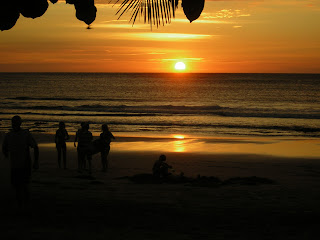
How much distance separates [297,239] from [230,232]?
97cm

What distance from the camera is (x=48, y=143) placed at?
77.3 feet

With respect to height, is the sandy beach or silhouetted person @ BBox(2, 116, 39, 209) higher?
silhouetted person @ BBox(2, 116, 39, 209)

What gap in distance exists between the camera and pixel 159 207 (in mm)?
9500

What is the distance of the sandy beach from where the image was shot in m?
7.79

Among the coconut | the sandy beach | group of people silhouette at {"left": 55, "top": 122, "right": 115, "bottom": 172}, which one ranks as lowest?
the sandy beach

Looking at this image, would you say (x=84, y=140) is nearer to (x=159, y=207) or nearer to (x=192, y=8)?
(x=159, y=207)

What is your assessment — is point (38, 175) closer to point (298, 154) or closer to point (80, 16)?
point (298, 154)

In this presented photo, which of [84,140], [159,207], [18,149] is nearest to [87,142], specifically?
[84,140]

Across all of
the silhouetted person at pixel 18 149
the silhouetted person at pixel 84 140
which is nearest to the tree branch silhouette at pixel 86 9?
the silhouetted person at pixel 18 149

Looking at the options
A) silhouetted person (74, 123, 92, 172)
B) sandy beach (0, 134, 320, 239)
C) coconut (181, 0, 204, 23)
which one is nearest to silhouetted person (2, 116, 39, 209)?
sandy beach (0, 134, 320, 239)

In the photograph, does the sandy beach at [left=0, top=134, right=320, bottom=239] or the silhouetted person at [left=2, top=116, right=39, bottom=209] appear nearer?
the silhouetted person at [left=2, top=116, right=39, bottom=209]

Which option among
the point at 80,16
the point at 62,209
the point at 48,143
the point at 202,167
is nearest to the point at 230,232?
the point at 62,209

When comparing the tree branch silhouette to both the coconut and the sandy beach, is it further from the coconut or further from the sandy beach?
the sandy beach

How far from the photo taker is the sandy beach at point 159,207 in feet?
25.6
